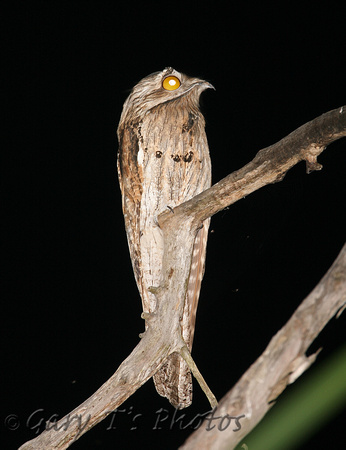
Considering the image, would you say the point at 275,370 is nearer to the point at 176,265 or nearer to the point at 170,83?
the point at 176,265

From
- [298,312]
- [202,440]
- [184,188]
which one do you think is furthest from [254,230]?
[202,440]

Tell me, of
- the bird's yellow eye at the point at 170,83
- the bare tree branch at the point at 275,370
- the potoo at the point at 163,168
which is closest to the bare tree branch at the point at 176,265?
the potoo at the point at 163,168

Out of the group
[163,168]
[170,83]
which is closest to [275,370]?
[163,168]

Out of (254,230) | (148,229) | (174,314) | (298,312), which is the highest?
(148,229)

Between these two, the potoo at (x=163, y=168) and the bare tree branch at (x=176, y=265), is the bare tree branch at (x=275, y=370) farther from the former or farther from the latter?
the potoo at (x=163, y=168)

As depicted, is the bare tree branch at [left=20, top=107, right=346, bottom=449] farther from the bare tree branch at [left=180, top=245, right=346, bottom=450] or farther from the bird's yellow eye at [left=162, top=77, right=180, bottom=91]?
the bird's yellow eye at [left=162, top=77, right=180, bottom=91]

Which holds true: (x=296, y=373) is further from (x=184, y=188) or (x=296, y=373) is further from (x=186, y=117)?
(x=186, y=117)

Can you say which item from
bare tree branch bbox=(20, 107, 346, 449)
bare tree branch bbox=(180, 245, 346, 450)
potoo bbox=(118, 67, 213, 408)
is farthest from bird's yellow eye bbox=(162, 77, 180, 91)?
bare tree branch bbox=(180, 245, 346, 450)
